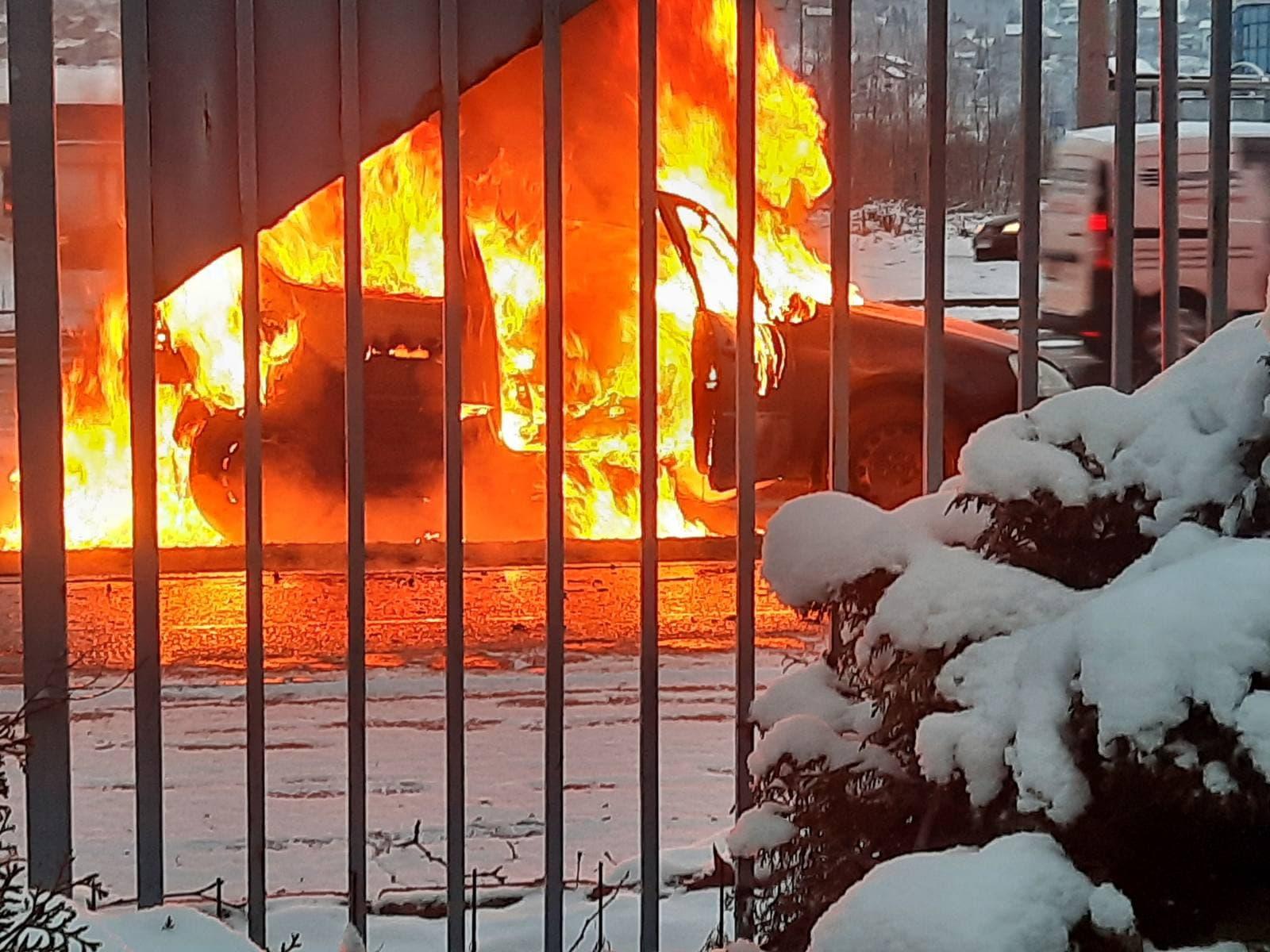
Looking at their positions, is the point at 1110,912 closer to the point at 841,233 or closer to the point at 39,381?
the point at 841,233

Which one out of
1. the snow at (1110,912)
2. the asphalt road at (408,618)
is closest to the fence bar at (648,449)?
the snow at (1110,912)

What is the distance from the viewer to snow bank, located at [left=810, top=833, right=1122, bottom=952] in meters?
1.89

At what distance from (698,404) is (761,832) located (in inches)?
218

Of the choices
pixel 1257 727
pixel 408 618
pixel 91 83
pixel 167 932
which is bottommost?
pixel 408 618

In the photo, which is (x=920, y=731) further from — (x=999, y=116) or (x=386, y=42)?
(x=999, y=116)

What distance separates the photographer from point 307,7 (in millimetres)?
3453

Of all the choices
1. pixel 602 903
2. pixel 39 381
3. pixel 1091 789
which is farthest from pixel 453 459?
pixel 1091 789

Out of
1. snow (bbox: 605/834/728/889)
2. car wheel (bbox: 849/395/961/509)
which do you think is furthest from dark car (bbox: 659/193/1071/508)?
snow (bbox: 605/834/728/889)

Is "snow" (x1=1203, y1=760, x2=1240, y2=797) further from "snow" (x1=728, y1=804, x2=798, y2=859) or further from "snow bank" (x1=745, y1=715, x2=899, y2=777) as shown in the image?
"snow" (x1=728, y1=804, x2=798, y2=859)

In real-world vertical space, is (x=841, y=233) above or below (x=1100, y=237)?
below

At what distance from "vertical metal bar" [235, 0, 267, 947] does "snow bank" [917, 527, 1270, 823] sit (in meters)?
1.55

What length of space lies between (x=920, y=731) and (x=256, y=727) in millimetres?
1575

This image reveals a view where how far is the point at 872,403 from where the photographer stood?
917 centimetres

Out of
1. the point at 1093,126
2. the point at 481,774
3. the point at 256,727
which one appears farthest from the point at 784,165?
the point at 1093,126
